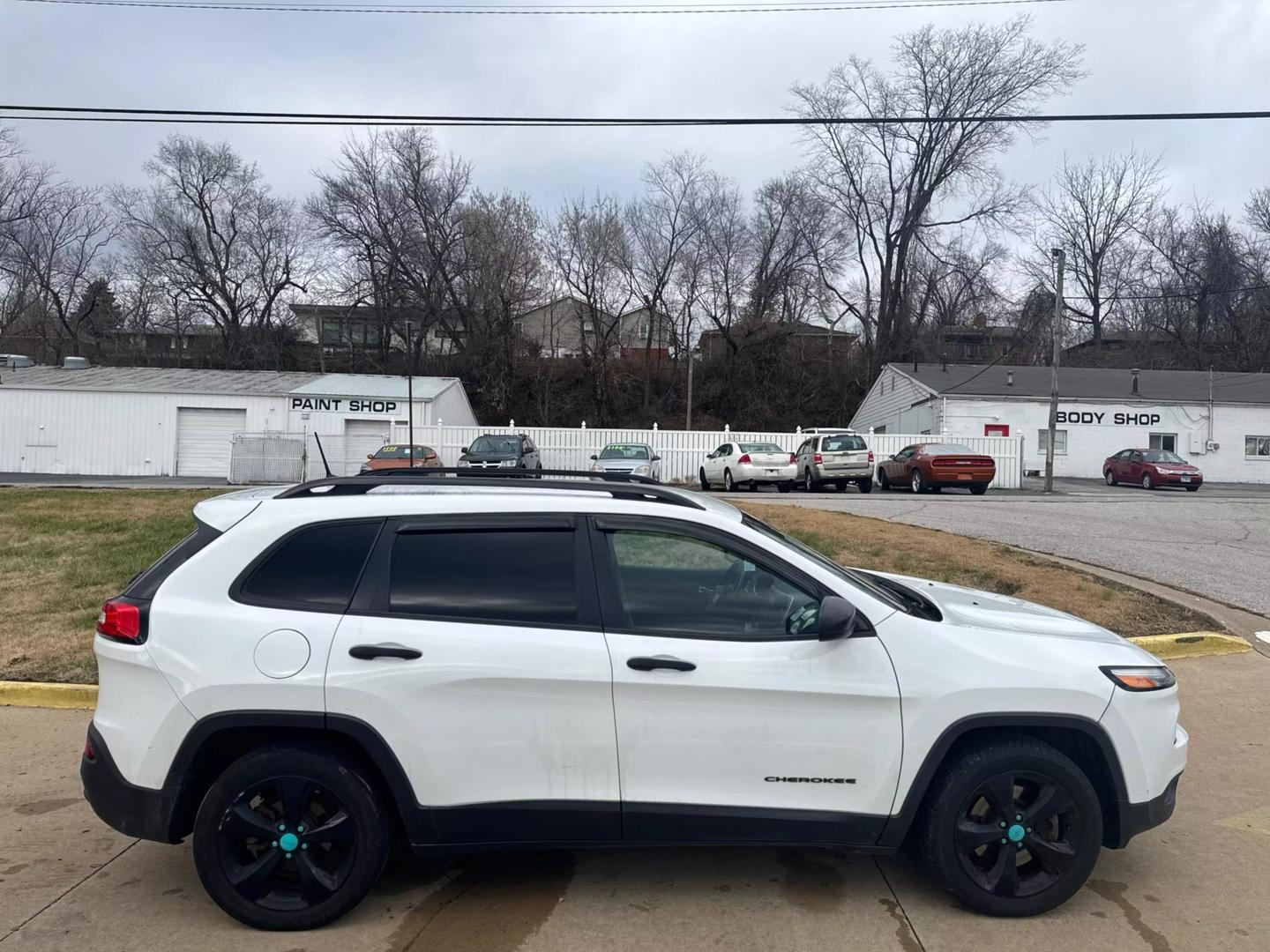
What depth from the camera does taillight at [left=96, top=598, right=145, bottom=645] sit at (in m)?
3.66

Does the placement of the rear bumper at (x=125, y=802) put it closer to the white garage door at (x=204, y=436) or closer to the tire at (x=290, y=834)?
the tire at (x=290, y=834)

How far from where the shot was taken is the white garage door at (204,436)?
35.1 m

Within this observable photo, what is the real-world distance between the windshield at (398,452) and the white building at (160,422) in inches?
240

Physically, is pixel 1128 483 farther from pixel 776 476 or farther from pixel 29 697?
pixel 29 697

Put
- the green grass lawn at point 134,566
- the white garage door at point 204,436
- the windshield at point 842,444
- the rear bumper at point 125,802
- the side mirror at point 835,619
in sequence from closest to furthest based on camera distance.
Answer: the side mirror at point 835,619, the rear bumper at point 125,802, the green grass lawn at point 134,566, the windshield at point 842,444, the white garage door at point 204,436


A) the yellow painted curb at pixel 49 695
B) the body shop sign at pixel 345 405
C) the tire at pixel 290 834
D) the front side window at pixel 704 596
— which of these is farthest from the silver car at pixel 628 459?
the tire at pixel 290 834

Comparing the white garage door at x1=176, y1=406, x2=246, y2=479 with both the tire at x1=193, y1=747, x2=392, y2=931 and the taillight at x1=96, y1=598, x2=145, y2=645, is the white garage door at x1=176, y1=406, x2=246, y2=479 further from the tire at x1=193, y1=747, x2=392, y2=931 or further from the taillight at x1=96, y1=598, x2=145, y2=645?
the tire at x1=193, y1=747, x2=392, y2=931

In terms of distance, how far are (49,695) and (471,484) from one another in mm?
4334

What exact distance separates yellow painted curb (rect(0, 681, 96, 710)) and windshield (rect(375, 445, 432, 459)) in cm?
2160

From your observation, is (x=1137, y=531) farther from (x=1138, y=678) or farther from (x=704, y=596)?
(x=704, y=596)

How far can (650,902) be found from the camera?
384cm

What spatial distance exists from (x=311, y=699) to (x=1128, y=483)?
35.0 meters

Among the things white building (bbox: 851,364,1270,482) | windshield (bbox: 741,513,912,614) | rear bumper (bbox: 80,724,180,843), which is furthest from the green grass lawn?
white building (bbox: 851,364,1270,482)

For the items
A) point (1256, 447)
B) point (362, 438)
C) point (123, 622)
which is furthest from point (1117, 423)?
point (123, 622)
